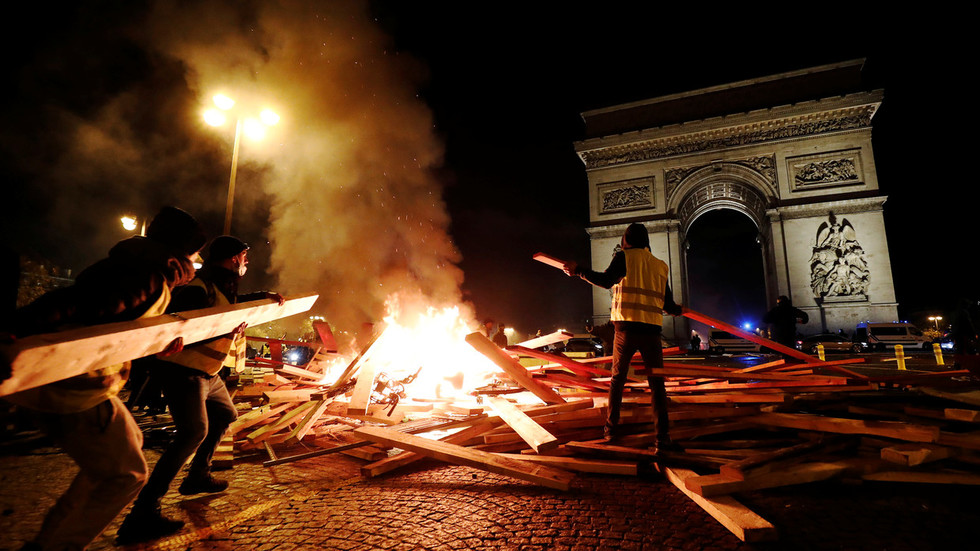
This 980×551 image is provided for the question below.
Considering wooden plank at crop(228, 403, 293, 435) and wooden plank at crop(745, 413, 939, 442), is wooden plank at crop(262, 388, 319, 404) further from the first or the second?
wooden plank at crop(745, 413, 939, 442)

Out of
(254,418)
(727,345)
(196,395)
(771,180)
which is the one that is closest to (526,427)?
(196,395)

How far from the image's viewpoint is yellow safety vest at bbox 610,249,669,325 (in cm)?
371

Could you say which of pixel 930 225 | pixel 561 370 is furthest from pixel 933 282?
pixel 561 370

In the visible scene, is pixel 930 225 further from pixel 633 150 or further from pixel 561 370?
pixel 561 370

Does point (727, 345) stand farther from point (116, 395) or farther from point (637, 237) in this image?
point (116, 395)

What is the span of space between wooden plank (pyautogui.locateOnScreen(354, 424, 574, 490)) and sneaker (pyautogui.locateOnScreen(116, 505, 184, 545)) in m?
1.61

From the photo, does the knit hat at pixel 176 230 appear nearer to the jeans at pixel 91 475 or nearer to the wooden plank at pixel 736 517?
the jeans at pixel 91 475

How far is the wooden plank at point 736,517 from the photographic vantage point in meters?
2.17

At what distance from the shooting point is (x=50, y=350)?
1454 millimetres

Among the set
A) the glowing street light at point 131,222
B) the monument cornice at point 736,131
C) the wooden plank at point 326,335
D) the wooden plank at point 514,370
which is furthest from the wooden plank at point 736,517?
the monument cornice at point 736,131

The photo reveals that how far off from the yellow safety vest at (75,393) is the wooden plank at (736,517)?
10.4 ft

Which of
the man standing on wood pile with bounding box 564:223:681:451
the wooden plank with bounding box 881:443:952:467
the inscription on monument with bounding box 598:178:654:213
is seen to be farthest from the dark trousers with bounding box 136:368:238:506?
the inscription on monument with bounding box 598:178:654:213

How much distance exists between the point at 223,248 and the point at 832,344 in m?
22.2

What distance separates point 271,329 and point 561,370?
132 ft
